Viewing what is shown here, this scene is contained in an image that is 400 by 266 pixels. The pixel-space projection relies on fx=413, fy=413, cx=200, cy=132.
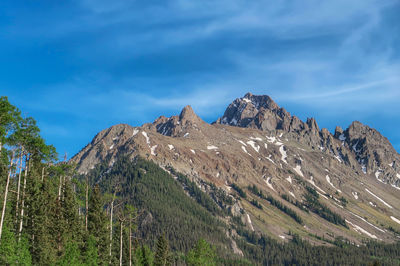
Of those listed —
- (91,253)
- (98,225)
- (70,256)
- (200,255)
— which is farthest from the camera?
(200,255)

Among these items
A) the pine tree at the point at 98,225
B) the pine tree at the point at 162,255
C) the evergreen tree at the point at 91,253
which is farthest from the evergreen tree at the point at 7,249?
the pine tree at the point at 162,255

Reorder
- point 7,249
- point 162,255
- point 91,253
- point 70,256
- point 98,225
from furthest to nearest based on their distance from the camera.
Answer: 1. point 162,255
2. point 98,225
3. point 91,253
4. point 70,256
5. point 7,249

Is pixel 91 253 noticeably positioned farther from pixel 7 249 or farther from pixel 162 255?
pixel 162 255

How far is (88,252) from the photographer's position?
5959 centimetres

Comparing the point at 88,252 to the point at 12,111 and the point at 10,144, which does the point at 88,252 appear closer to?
the point at 10,144

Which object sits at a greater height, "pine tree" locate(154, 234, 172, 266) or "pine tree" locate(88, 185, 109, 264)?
"pine tree" locate(88, 185, 109, 264)

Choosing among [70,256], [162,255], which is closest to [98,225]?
[70,256]

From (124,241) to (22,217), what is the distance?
118 feet

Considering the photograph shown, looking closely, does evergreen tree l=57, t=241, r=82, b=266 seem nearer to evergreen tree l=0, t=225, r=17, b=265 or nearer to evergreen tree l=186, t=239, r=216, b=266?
evergreen tree l=0, t=225, r=17, b=265

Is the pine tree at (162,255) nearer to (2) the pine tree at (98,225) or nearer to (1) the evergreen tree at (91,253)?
(2) the pine tree at (98,225)

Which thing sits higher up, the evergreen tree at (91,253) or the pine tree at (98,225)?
the pine tree at (98,225)

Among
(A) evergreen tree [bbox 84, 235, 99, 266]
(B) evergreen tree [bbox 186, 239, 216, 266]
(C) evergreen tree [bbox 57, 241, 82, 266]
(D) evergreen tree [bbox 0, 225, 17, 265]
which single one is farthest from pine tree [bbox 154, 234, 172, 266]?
(D) evergreen tree [bbox 0, 225, 17, 265]

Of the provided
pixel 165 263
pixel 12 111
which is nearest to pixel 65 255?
pixel 12 111

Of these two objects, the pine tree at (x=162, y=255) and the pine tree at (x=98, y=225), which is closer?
the pine tree at (x=98, y=225)
